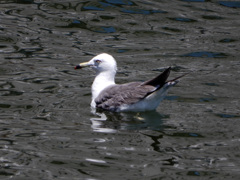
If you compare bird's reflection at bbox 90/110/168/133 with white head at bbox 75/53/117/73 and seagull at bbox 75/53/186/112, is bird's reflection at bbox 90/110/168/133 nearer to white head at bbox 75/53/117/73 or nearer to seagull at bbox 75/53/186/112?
seagull at bbox 75/53/186/112

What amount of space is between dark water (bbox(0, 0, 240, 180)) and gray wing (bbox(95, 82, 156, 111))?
7.0 inches

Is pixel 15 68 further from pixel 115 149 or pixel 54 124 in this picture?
pixel 115 149

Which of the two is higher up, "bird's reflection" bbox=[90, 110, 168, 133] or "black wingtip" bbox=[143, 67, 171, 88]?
"black wingtip" bbox=[143, 67, 171, 88]

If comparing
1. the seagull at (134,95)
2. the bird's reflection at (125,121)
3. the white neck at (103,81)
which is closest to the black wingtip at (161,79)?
the seagull at (134,95)

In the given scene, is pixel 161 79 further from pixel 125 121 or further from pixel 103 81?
pixel 103 81

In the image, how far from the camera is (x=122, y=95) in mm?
8875

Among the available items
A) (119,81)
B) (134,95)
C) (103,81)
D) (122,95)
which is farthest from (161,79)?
(119,81)

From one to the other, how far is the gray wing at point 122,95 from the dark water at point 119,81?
18 cm

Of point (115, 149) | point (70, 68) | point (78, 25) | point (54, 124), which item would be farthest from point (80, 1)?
point (115, 149)

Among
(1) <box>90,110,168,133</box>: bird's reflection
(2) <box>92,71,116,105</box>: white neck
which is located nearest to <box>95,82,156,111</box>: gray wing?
(1) <box>90,110,168,133</box>: bird's reflection

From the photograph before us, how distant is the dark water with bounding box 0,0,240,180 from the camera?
6762mm

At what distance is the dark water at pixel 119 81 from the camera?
22.2ft

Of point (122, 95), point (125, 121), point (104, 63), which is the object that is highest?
point (104, 63)

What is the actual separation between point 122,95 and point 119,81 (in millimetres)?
1773
